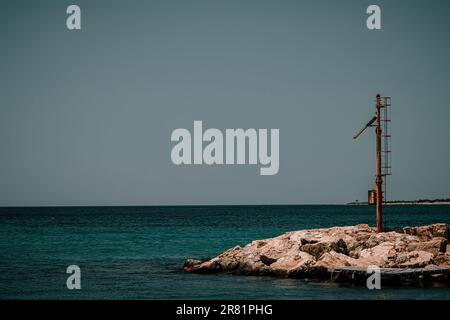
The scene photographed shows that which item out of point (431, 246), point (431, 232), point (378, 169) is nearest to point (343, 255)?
point (431, 246)

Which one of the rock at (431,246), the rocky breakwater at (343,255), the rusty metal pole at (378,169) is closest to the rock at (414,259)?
the rocky breakwater at (343,255)

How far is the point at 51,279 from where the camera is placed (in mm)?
34469

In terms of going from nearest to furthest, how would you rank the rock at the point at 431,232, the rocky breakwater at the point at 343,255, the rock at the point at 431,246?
the rocky breakwater at the point at 343,255
the rock at the point at 431,246
the rock at the point at 431,232

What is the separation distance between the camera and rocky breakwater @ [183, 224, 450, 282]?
30.2 m

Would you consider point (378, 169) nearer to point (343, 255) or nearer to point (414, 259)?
point (343, 255)

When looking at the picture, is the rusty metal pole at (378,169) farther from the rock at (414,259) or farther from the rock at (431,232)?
the rock at (414,259)

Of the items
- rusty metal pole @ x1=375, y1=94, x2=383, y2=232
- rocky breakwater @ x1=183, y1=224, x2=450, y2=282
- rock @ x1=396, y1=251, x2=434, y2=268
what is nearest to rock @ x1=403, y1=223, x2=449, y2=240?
rocky breakwater @ x1=183, y1=224, x2=450, y2=282

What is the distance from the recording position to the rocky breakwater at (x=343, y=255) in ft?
99.1

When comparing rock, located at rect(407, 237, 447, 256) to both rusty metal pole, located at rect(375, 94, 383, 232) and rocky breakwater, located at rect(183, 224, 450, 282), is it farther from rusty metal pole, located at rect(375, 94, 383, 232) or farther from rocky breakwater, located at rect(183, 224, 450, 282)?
rusty metal pole, located at rect(375, 94, 383, 232)

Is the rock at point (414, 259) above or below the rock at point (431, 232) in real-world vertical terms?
below
